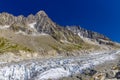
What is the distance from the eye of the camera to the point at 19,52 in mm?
182875

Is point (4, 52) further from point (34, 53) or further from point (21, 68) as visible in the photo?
point (21, 68)

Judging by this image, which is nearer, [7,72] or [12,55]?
[7,72]

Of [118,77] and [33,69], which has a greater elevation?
Answer: [33,69]

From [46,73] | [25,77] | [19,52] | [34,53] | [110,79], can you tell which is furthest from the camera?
[34,53]

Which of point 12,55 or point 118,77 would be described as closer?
point 118,77

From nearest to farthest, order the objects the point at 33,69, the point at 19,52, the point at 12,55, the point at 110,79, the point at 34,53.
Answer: the point at 110,79, the point at 33,69, the point at 12,55, the point at 19,52, the point at 34,53

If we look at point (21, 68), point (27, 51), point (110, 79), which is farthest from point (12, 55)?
point (110, 79)

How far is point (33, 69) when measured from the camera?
6119 cm

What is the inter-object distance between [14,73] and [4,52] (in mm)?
112237

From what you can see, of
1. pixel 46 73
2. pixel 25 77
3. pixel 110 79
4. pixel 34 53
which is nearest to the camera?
pixel 110 79

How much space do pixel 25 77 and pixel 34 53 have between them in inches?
5517

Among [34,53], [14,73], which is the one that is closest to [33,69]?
[14,73]

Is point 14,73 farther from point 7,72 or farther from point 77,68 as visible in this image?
point 77,68

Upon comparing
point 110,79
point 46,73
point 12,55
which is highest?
point 12,55
